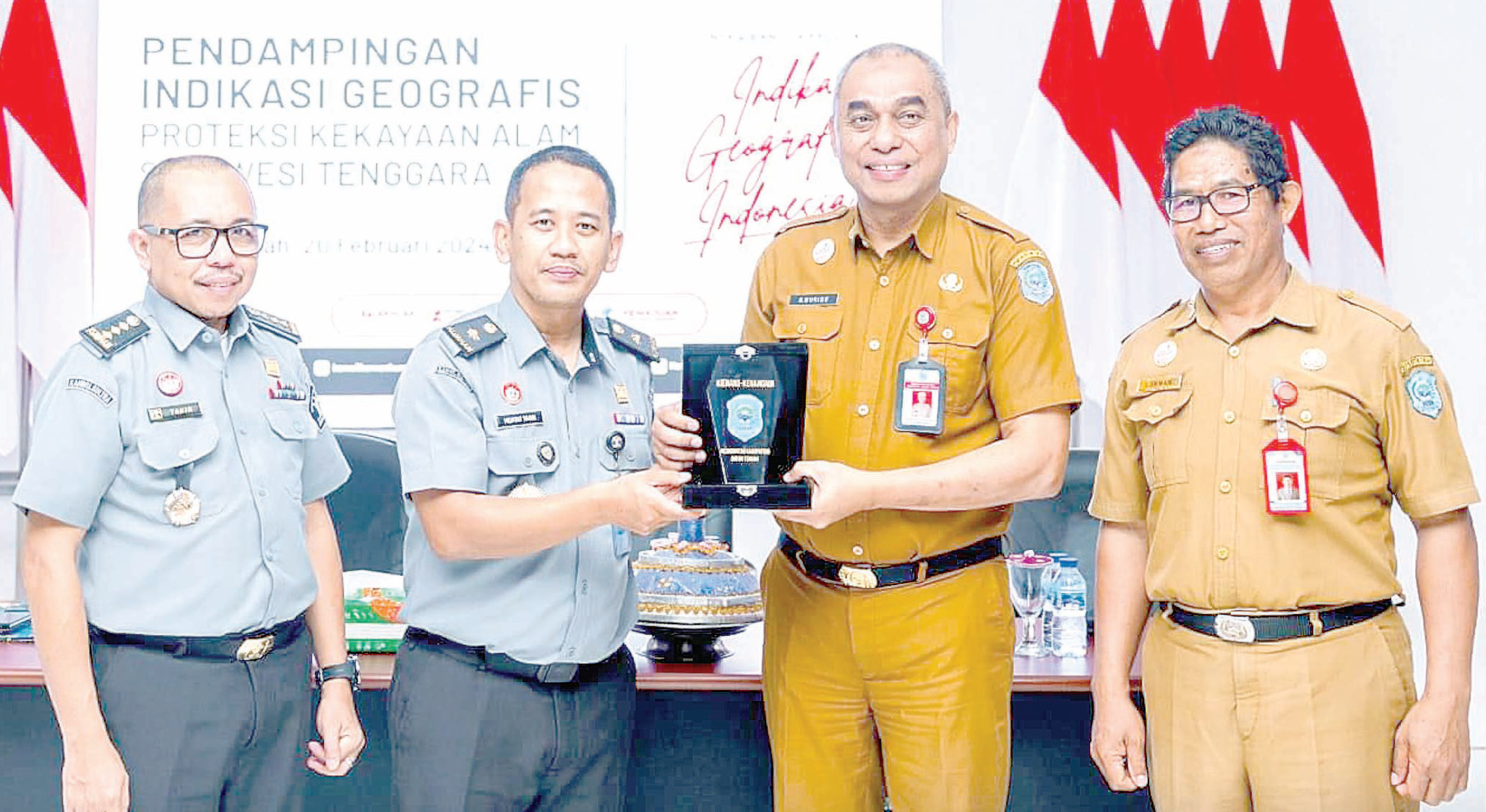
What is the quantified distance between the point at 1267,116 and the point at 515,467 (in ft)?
10.3

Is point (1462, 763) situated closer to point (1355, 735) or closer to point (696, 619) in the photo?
point (1355, 735)

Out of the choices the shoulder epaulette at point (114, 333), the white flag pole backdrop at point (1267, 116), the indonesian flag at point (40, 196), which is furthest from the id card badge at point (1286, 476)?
the indonesian flag at point (40, 196)

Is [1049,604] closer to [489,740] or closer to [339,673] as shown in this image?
[489,740]

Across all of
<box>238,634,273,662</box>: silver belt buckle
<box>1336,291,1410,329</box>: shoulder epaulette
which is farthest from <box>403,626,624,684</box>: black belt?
<box>1336,291,1410,329</box>: shoulder epaulette

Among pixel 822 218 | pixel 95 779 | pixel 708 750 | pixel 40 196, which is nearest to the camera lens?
pixel 95 779

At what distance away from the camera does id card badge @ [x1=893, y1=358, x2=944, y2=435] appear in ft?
6.50

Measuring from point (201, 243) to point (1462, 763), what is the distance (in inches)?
78.9

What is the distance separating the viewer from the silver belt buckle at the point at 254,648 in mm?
1925

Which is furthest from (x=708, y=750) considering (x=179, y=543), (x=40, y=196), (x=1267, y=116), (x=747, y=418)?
(x=40, y=196)

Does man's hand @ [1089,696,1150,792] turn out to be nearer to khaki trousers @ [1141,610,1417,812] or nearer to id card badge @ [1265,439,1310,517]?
khaki trousers @ [1141,610,1417,812]

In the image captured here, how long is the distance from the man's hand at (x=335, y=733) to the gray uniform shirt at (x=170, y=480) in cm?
17

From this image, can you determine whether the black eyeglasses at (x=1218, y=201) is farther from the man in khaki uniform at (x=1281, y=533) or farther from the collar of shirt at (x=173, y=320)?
the collar of shirt at (x=173, y=320)

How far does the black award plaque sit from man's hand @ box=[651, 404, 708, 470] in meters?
0.02

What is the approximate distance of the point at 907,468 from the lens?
1.97 metres
